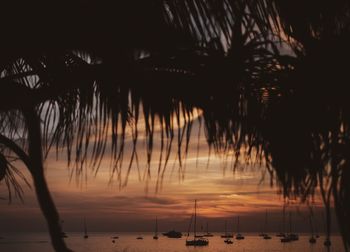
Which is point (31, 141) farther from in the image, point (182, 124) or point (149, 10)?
point (149, 10)

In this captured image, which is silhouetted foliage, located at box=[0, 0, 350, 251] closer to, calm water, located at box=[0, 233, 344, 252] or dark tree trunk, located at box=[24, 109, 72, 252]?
dark tree trunk, located at box=[24, 109, 72, 252]

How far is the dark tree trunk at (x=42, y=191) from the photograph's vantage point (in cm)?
161

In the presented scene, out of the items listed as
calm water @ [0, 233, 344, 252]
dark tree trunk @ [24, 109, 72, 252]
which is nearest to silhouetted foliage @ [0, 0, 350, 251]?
dark tree trunk @ [24, 109, 72, 252]

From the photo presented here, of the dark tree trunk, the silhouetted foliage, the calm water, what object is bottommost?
the calm water

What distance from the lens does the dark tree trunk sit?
161 cm

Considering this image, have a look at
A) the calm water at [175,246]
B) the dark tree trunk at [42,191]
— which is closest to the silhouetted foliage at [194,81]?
the dark tree trunk at [42,191]

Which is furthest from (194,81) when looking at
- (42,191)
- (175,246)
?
(175,246)

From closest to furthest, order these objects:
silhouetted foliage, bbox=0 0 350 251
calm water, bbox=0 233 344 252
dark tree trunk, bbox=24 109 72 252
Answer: silhouetted foliage, bbox=0 0 350 251 → dark tree trunk, bbox=24 109 72 252 → calm water, bbox=0 233 344 252

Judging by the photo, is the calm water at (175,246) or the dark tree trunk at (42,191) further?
the calm water at (175,246)

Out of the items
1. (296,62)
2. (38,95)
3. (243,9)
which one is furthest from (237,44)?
(38,95)

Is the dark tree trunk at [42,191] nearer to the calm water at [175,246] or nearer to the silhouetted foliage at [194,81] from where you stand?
the silhouetted foliage at [194,81]

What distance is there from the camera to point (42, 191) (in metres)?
1.65

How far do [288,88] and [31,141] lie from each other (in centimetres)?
85

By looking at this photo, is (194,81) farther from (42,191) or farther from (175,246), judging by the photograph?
(175,246)
